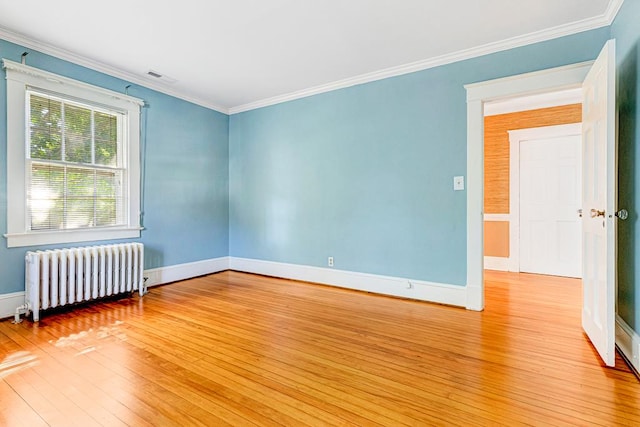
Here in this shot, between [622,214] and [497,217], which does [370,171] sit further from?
[497,217]

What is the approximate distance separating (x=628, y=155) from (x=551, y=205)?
9.56 feet

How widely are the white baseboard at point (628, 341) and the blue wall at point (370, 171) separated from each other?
1.20 meters

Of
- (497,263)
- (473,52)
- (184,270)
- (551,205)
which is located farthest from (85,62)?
(551,205)

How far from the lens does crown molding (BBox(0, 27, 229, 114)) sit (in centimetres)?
296

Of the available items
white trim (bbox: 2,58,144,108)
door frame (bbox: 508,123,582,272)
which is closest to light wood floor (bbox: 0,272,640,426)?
door frame (bbox: 508,123,582,272)

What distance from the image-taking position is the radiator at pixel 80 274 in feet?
9.75

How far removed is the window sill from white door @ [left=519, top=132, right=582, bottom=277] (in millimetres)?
5736

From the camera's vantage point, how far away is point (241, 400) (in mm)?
1739

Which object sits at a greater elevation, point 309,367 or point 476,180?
point 476,180

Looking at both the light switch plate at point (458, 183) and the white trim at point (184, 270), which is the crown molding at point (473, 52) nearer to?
the light switch plate at point (458, 183)

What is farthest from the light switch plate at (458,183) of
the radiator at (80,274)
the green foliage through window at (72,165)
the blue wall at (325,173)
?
the green foliage through window at (72,165)

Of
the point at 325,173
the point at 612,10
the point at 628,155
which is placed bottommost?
the point at 628,155

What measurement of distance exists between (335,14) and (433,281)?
110 inches

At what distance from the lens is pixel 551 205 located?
4.89 metres
